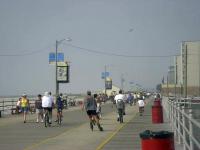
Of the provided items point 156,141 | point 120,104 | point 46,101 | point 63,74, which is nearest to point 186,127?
point 156,141

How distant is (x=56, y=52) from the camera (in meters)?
57.1

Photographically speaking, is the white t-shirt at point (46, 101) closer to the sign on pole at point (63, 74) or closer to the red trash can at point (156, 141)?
the red trash can at point (156, 141)

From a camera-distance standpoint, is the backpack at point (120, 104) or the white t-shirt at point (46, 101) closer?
the white t-shirt at point (46, 101)

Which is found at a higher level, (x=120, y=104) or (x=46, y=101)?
(x=46, y=101)

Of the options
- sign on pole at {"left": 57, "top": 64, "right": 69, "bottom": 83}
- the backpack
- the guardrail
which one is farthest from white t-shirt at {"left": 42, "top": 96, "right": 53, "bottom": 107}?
sign on pole at {"left": 57, "top": 64, "right": 69, "bottom": 83}

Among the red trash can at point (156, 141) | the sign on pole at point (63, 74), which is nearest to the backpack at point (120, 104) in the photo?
the red trash can at point (156, 141)

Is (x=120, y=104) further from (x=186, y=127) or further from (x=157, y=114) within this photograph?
(x=186, y=127)

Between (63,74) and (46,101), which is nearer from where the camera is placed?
(46,101)

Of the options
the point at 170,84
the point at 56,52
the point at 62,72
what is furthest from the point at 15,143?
the point at 170,84

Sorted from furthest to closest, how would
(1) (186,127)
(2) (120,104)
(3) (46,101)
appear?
(2) (120,104), (3) (46,101), (1) (186,127)

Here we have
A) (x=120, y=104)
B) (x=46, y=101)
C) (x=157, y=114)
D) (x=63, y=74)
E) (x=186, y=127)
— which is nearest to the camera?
(x=186, y=127)

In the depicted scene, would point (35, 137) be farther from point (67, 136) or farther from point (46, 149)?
point (46, 149)

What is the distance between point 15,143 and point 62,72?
44.1 metres

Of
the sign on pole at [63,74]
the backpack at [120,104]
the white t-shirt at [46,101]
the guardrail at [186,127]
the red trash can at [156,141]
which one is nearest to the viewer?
the red trash can at [156,141]
